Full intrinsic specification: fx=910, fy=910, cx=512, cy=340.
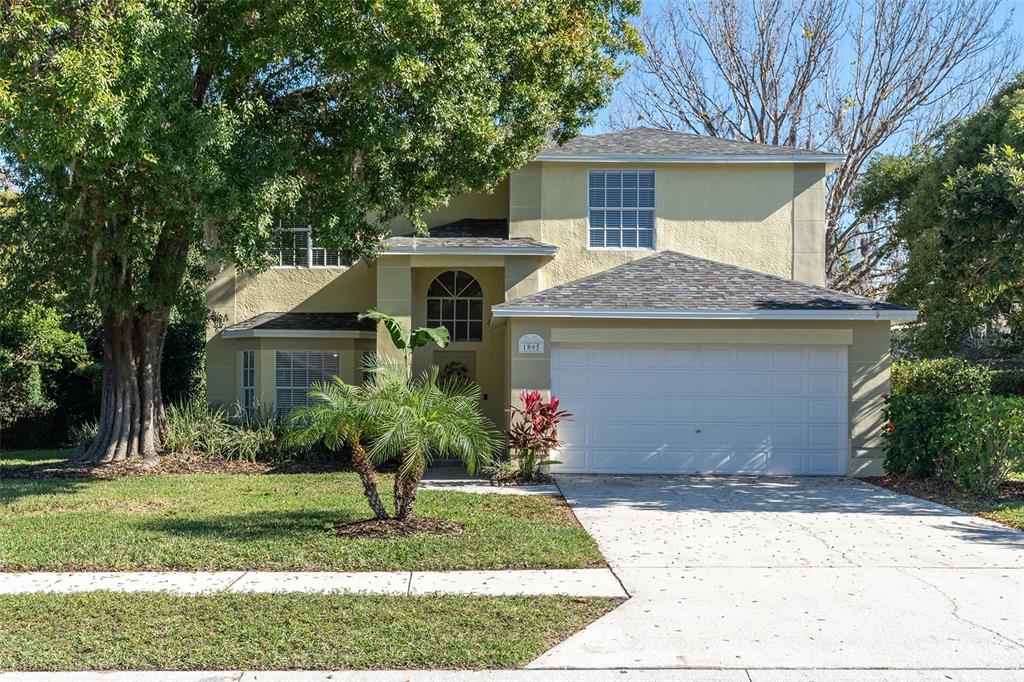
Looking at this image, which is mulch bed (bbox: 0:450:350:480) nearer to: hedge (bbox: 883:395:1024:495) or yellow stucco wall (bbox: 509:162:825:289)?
yellow stucco wall (bbox: 509:162:825:289)

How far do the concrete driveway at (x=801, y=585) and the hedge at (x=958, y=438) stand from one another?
41.5 inches

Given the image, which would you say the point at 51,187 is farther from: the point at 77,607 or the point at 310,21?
the point at 77,607

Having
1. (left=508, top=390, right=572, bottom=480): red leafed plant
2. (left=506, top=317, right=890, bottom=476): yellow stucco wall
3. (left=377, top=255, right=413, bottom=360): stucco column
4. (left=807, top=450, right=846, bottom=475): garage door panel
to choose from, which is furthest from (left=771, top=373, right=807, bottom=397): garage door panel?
(left=377, top=255, right=413, bottom=360): stucco column

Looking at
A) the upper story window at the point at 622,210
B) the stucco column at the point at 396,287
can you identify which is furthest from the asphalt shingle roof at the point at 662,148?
the stucco column at the point at 396,287

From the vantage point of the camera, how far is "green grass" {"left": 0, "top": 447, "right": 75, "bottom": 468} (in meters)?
18.5

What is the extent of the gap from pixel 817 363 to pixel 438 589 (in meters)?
10.4

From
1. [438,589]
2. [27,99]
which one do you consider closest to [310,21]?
[27,99]

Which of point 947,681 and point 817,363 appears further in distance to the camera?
point 817,363

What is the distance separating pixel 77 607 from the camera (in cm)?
721

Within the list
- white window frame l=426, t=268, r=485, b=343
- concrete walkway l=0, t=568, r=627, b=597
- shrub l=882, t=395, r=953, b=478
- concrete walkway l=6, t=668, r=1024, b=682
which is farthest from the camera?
white window frame l=426, t=268, r=485, b=343

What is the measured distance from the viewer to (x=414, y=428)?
9.54m

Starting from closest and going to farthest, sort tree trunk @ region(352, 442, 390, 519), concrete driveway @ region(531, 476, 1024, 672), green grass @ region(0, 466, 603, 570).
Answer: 1. concrete driveway @ region(531, 476, 1024, 672)
2. green grass @ region(0, 466, 603, 570)
3. tree trunk @ region(352, 442, 390, 519)

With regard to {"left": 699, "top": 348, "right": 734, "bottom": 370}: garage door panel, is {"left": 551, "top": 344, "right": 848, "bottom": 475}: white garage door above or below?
below

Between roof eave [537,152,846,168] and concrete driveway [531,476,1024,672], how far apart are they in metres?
7.58
